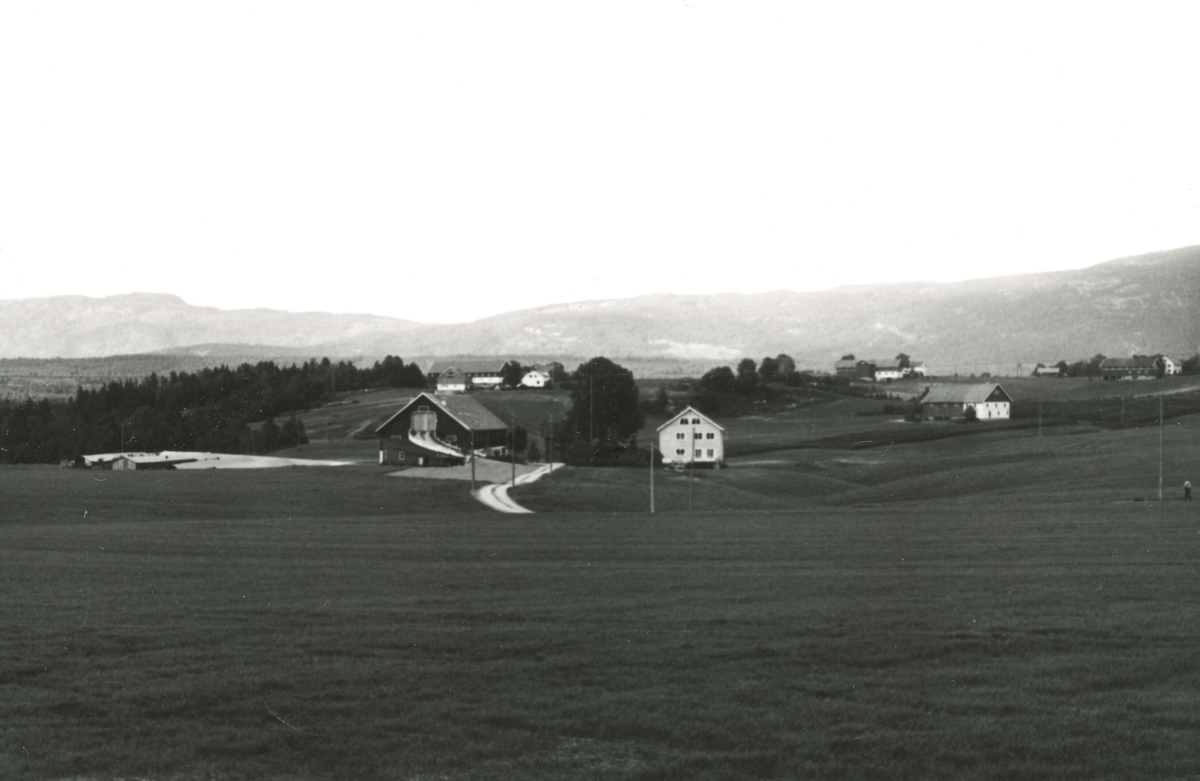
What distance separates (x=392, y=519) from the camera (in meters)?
46.4

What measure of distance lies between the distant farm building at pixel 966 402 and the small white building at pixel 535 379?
1653 inches

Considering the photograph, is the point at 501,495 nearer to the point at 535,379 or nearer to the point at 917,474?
the point at 917,474

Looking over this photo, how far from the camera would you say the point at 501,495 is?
5988 centimetres

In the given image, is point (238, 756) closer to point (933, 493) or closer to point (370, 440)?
point (933, 493)

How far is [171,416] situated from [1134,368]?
460ft

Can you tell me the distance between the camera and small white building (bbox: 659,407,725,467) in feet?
292

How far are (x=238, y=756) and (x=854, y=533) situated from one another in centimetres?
2761

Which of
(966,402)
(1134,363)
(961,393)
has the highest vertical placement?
(1134,363)

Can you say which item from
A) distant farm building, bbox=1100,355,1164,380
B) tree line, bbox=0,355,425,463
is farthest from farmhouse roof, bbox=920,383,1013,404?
tree line, bbox=0,355,425,463

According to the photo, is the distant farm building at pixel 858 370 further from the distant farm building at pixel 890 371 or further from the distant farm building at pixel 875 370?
the distant farm building at pixel 890 371

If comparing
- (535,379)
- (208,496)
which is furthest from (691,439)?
(535,379)

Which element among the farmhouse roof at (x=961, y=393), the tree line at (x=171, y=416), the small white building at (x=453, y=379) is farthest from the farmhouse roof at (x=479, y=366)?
the farmhouse roof at (x=961, y=393)

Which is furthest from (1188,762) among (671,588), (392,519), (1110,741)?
(392,519)

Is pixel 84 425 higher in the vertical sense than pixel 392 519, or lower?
higher
